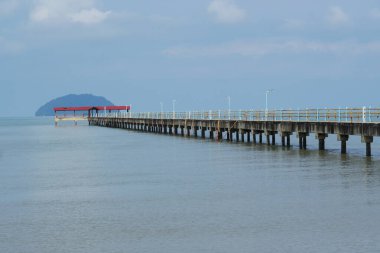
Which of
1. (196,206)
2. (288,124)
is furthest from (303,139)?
(196,206)

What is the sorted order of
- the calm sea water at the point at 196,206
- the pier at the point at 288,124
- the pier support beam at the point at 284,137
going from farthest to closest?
the pier support beam at the point at 284,137, the pier at the point at 288,124, the calm sea water at the point at 196,206

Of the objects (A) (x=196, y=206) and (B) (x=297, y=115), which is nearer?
(A) (x=196, y=206)

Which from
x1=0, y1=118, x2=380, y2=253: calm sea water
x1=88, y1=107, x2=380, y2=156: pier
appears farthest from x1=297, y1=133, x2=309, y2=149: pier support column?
x1=0, y1=118, x2=380, y2=253: calm sea water

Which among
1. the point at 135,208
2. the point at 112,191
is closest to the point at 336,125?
the point at 112,191

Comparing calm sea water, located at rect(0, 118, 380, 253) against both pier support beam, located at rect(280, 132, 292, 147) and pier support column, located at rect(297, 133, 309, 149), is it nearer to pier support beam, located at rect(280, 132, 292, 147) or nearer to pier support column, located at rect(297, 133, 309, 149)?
pier support column, located at rect(297, 133, 309, 149)

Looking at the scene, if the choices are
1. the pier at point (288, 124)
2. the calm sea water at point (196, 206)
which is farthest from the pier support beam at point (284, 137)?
the calm sea water at point (196, 206)

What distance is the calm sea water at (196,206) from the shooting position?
18.8 meters

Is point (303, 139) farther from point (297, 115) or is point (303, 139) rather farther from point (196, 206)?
point (196, 206)

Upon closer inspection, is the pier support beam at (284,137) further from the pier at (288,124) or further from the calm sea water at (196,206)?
the calm sea water at (196,206)

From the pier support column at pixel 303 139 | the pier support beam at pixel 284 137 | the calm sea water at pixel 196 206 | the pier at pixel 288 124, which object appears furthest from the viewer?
the pier support beam at pixel 284 137

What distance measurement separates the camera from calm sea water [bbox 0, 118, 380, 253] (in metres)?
18.8

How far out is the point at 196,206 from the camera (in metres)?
24.4

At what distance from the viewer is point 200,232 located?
19.9 metres

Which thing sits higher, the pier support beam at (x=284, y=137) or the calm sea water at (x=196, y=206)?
the pier support beam at (x=284, y=137)
